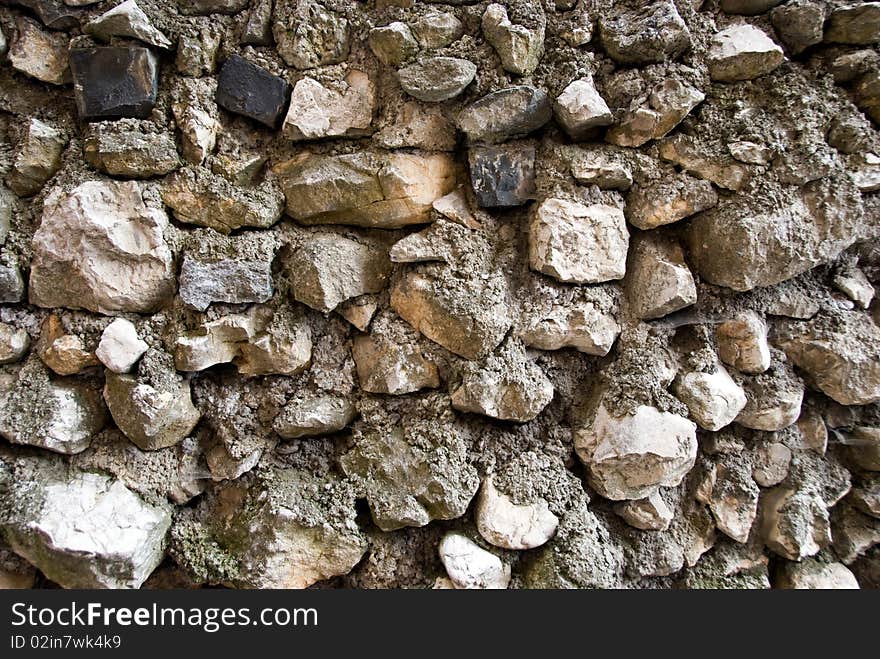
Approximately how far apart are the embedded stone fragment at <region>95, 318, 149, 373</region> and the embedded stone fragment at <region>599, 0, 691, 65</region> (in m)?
1.13

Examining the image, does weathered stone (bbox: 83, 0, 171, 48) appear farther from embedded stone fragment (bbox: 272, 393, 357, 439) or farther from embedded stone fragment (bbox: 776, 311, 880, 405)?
embedded stone fragment (bbox: 776, 311, 880, 405)

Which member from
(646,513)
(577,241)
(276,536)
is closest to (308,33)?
(577,241)

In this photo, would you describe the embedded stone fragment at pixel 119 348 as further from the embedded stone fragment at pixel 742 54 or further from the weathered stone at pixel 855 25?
the weathered stone at pixel 855 25

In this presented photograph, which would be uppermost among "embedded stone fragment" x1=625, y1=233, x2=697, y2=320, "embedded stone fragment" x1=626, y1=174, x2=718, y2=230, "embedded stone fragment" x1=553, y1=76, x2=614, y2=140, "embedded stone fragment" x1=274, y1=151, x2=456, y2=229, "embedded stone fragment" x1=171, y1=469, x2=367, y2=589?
"embedded stone fragment" x1=553, y1=76, x2=614, y2=140

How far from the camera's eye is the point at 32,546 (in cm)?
101

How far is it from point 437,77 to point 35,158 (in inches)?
32.5

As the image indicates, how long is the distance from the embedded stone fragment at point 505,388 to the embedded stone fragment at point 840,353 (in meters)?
0.57

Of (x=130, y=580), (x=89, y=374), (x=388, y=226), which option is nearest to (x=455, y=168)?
(x=388, y=226)

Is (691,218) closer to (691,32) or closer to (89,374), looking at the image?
(691,32)

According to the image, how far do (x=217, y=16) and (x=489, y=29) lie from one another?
57 centimetres

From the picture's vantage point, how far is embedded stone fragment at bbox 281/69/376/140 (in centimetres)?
117

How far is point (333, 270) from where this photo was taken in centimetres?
115

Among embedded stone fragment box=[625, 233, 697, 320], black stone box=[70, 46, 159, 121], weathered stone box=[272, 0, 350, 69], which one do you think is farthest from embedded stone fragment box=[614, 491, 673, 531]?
black stone box=[70, 46, 159, 121]

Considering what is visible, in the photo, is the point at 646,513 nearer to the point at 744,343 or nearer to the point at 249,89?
the point at 744,343
